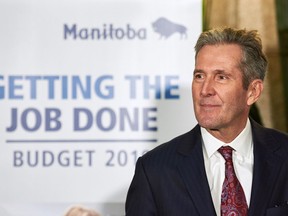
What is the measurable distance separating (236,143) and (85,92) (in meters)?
0.97

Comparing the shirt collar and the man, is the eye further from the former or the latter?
the shirt collar

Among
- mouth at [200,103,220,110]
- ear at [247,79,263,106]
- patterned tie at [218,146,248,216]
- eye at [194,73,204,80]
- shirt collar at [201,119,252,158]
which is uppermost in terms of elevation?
eye at [194,73,204,80]

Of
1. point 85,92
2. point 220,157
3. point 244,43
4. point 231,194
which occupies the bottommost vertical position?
point 231,194

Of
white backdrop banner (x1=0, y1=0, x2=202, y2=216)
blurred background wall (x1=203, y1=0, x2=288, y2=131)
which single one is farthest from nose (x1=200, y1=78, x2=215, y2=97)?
blurred background wall (x1=203, y1=0, x2=288, y2=131)

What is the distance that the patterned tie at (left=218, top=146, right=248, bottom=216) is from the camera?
2.59m

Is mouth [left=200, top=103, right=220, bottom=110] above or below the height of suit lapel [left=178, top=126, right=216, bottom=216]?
above

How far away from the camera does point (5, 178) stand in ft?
11.4

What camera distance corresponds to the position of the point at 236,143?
2.73 meters

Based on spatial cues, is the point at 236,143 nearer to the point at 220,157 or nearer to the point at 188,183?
the point at 220,157

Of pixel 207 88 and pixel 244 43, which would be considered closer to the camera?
pixel 207 88

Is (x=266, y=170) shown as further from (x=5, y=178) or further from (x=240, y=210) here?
(x=5, y=178)

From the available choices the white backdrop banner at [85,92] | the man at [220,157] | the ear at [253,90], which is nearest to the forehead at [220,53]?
the man at [220,157]

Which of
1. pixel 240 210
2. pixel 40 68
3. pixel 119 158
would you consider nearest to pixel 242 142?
pixel 240 210

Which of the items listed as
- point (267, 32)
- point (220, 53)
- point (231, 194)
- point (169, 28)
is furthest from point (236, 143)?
point (267, 32)
